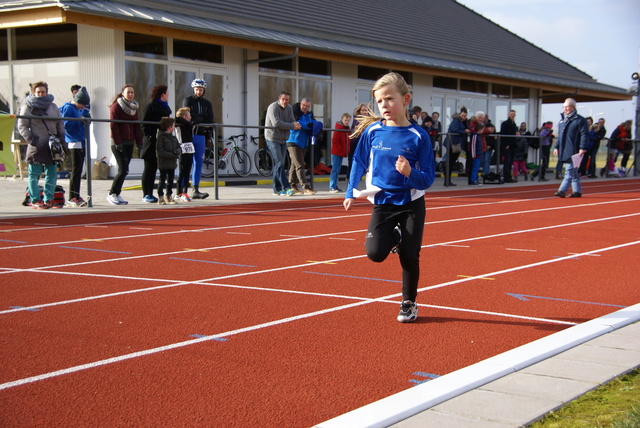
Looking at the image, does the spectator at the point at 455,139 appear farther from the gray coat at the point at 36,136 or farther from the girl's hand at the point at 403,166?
the girl's hand at the point at 403,166

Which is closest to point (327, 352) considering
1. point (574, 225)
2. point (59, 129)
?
point (574, 225)

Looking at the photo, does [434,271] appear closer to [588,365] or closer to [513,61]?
[588,365]

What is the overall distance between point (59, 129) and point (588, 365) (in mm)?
10602

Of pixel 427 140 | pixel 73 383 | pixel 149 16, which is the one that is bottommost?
pixel 73 383

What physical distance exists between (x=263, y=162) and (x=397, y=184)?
16639 mm

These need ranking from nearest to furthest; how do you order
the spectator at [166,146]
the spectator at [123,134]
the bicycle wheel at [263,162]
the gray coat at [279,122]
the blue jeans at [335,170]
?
the spectator at [123,134] → the spectator at [166,146] → the gray coat at [279,122] → the blue jeans at [335,170] → the bicycle wheel at [263,162]

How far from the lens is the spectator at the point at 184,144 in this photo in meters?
14.4

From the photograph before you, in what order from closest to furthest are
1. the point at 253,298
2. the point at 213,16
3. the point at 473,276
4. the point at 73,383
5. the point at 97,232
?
the point at 73,383, the point at 253,298, the point at 473,276, the point at 97,232, the point at 213,16

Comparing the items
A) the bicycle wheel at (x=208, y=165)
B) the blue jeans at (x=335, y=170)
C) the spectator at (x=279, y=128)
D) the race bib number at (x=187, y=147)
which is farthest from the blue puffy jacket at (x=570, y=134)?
the bicycle wheel at (x=208, y=165)

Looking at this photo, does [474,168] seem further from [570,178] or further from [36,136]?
[36,136]

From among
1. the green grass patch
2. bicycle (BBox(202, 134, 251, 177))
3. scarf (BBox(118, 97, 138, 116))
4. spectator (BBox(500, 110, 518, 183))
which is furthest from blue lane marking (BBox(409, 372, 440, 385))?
spectator (BBox(500, 110, 518, 183))

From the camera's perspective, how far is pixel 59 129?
1284 cm

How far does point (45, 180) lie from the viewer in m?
13.0

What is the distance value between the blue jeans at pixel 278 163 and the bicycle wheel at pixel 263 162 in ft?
16.3
